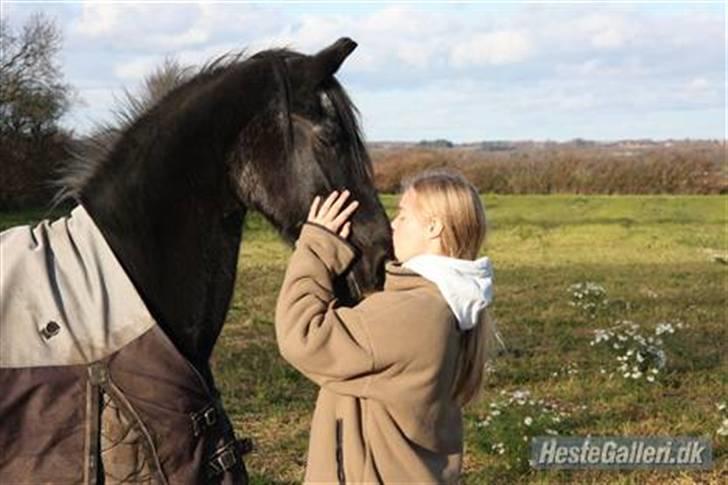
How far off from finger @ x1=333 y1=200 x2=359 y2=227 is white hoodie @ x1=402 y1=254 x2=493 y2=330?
250 millimetres

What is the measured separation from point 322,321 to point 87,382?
26.8 inches

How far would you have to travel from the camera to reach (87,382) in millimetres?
2463

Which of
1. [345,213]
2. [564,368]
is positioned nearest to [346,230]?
[345,213]

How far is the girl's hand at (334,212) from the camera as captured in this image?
2697 mm

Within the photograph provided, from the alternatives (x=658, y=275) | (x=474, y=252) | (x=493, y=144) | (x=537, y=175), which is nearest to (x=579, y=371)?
(x=474, y=252)

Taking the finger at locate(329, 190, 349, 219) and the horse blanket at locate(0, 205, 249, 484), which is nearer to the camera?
the horse blanket at locate(0, 205, 249, 484)

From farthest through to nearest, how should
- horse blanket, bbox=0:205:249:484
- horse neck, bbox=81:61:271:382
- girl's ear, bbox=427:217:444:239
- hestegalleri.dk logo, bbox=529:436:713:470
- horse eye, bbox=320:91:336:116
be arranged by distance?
hestegalleri.dk logo, bbox=529:436:713:470 → girl's ear, bbox=427:217:444:239 → horse eye, bbox=320:91:336:116 → horse neck, bbox=81:61:271:382 → horse blanket, bbox=0:205:249:484

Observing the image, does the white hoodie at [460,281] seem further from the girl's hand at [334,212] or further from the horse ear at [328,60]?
the horse ear at [328,60]

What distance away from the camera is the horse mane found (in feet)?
9.23

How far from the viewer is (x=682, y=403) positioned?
8.01 meters

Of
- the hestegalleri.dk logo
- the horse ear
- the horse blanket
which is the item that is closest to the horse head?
the horse ear

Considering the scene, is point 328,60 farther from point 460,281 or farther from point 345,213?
point 460,281

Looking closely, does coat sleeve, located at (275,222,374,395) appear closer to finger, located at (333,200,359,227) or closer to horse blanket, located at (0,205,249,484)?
finger, located at (333,200,359,227)

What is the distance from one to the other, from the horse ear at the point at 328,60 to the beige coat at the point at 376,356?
46 centimetres
